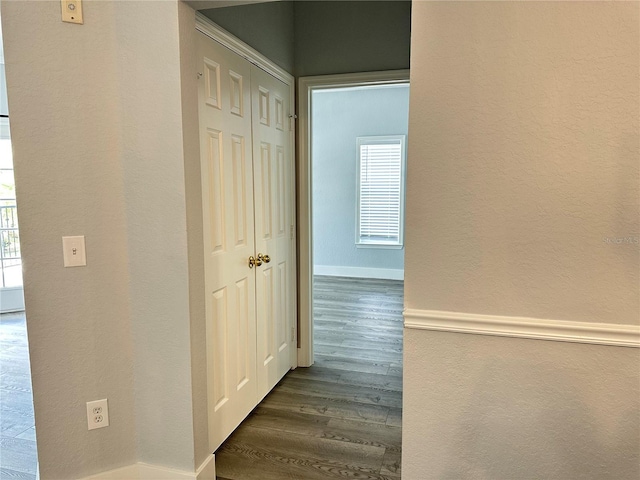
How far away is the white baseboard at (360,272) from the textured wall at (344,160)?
2.1 inches

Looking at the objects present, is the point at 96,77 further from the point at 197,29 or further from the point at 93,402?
the point at 93,402

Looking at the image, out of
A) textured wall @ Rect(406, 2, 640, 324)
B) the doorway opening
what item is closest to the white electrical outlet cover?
textured wall @ Rect(406, 2, 640, 324)

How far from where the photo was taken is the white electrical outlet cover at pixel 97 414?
5.98 feet

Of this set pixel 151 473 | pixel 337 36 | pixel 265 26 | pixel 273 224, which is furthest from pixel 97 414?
pixel 337 36

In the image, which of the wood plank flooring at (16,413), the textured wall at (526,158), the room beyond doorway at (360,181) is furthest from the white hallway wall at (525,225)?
the room beyond doorway at (360,181)

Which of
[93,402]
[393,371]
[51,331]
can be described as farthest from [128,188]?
[393,371]

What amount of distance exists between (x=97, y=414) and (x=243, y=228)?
114 cm

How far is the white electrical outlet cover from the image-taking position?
1821 mm

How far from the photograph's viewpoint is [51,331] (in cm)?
171

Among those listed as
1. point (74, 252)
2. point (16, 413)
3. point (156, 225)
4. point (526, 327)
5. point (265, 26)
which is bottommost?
point (16, 413)

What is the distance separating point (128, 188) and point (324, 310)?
11.0 feet

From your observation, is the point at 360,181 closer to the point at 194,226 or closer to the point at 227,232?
the point at 227,232

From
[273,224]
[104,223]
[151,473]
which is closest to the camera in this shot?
[104,223]

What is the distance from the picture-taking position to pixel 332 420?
252 cm
